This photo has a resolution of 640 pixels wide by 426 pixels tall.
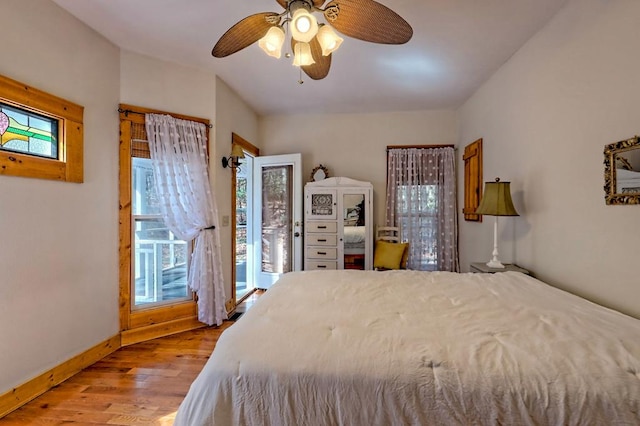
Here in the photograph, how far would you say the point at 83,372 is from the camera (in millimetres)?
2180

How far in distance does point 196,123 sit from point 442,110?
3205 mm

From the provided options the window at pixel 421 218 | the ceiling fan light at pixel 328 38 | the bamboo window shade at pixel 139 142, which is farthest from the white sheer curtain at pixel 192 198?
the window at pixel 421 218

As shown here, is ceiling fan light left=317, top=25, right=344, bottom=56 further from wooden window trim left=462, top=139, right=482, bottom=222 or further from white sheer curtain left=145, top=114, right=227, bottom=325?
wooden window trim left=462, top=139, right=482, bottom=222

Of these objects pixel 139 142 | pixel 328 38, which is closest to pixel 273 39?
pixel 328 38

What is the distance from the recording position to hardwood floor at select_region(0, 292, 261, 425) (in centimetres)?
171

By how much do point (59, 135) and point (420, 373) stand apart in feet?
8.79

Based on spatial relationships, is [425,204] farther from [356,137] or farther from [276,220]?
[276,220]

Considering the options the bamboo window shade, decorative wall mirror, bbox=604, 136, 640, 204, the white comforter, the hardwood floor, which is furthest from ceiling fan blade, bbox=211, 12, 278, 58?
the hardwood floor

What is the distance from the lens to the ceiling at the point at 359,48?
6.55 feet

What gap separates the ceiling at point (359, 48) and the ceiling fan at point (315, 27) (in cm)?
49

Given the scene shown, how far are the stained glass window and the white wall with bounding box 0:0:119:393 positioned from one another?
0.19 metres

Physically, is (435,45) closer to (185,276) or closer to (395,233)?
(395,233)

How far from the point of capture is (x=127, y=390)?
6.43ft

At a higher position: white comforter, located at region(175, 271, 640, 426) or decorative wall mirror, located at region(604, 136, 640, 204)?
decorative wall mirror, located at region(604, 136, 640, 204)
